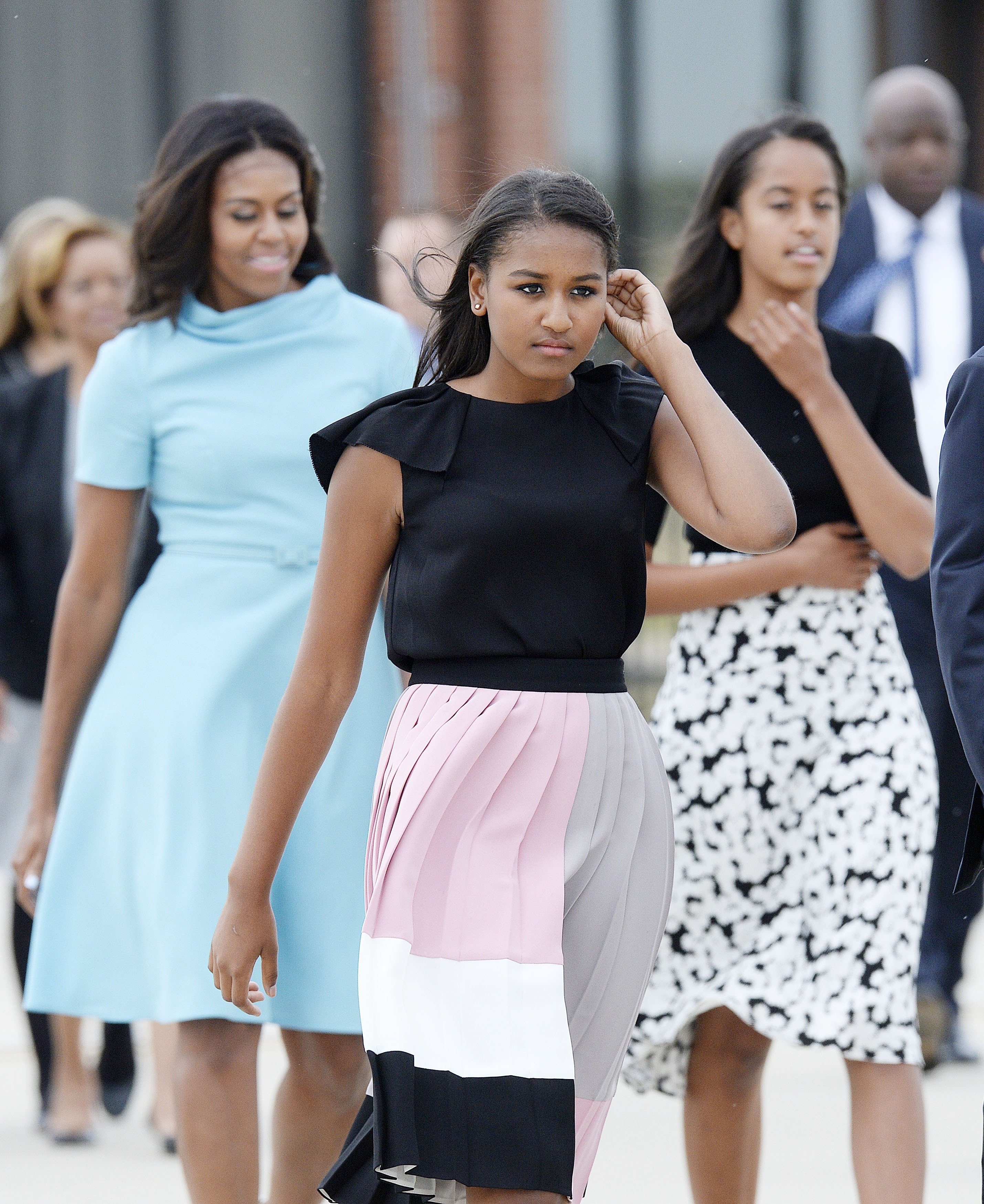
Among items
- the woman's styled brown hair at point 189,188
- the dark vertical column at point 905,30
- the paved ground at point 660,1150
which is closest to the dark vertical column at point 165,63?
the dark vertical column at point 905,30

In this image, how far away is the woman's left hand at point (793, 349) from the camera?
11.5 ft

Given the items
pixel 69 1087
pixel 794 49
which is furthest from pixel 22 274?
pixel 794 49

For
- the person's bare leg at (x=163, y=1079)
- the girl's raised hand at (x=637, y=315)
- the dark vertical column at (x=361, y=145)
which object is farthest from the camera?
the dark vertical column at (x=361, y=145)

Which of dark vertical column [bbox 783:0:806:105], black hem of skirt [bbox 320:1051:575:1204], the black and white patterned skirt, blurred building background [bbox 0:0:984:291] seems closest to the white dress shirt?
the black and white patterned skirt

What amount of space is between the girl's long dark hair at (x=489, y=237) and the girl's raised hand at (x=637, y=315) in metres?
0.07

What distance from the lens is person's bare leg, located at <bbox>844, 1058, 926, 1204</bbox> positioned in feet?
10.6

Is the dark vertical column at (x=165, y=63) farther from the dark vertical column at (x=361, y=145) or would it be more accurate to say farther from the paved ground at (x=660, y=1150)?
the paved ground at (x=660, y=1150)

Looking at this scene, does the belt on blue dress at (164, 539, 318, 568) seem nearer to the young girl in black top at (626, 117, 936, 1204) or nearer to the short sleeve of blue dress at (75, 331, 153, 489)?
the short sleeve of blue dress at (75, 331, 153, 489)

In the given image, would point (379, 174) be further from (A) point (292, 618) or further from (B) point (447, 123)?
(A) point (292, 618)

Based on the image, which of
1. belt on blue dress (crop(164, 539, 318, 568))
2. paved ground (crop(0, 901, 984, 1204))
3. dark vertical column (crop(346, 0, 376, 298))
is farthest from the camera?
dark vertical column (crop(346, 0, 376, 298))

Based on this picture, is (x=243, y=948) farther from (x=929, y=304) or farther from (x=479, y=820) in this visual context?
(x=929, y=304)

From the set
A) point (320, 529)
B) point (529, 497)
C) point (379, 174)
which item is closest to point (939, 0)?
point (379, 174)

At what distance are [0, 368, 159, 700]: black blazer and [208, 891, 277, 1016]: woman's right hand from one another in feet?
7.91

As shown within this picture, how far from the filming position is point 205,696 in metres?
3.41
